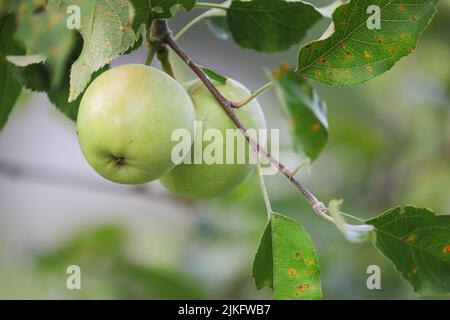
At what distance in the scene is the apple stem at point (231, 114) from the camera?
73cm

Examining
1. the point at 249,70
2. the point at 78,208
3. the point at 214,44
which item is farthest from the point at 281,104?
the point at 78,208

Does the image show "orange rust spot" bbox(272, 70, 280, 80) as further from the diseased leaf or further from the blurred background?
the blurred background

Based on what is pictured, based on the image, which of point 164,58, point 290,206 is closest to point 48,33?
point 164,58

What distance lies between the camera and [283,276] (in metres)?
0.78

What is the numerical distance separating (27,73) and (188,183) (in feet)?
0.81

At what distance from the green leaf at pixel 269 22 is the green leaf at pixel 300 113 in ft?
0.89

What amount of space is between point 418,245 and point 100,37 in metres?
0.45

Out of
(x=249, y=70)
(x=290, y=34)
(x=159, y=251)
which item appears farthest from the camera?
(x=249, y=70)

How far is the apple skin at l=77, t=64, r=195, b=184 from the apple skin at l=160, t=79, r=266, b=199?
0.20 feet

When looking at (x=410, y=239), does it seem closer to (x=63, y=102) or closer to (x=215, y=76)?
(x=215, y=76)

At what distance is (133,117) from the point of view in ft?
2.35

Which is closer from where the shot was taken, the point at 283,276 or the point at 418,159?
the point at 283,276
